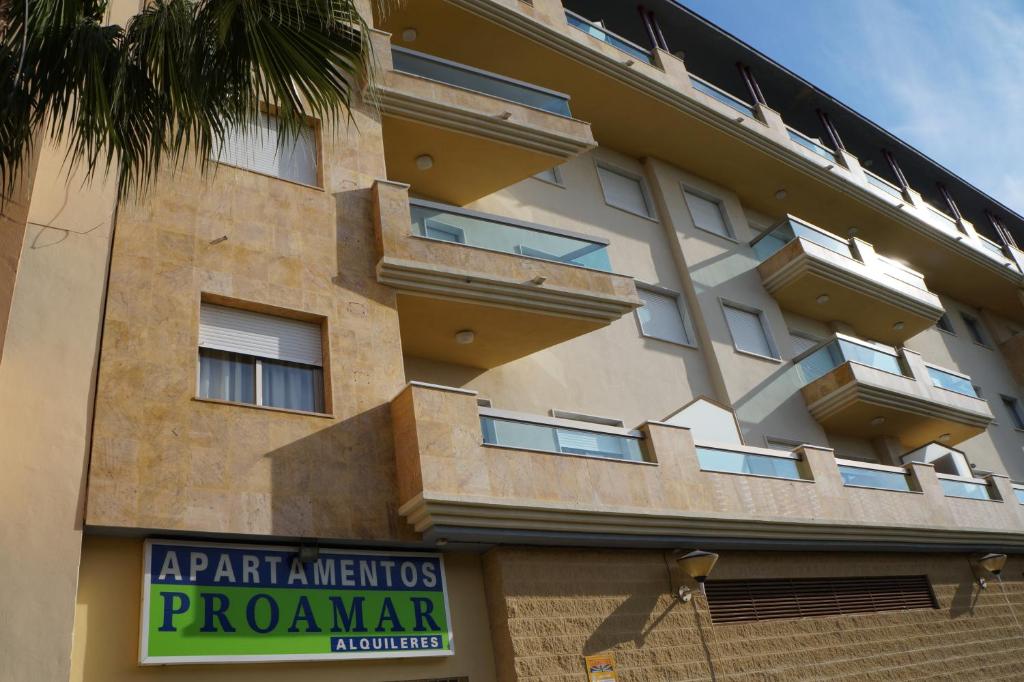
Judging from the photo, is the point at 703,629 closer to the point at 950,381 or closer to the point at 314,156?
the point at 314,156

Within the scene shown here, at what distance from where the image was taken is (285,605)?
8078mm

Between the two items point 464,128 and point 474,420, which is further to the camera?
point 464,128

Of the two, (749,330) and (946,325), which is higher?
(946,325)

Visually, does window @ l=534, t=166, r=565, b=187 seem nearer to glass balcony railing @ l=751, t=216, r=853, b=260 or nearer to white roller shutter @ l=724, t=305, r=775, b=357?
white roller shutter @ l=724, t=305, r=775, b=357

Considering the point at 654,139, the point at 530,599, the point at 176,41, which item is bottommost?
the point at 530,599

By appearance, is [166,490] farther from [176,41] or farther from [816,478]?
[816,478]

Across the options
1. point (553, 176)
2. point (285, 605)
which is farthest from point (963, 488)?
point (285, 605)

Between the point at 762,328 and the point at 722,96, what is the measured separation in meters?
5.50

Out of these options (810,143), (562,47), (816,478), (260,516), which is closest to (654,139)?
(562,47)

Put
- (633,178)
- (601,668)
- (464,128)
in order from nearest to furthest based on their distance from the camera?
(601,668), (464,128), (633,178)

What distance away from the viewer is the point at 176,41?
673cm

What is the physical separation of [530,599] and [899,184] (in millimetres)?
21360

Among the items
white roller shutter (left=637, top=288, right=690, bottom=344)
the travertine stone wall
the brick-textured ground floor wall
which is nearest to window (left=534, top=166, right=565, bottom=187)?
white roller shutter (left=637, top=288, right=690, bottom=344)

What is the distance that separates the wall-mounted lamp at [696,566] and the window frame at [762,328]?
695cm
